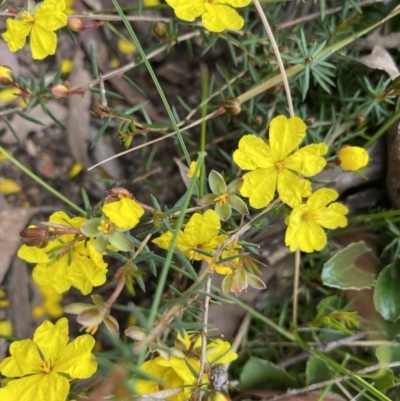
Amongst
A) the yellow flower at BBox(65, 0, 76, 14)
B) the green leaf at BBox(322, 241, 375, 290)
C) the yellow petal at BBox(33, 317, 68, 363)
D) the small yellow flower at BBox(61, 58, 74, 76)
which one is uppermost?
the yellow flower at BBox(65, 0, 76, 14)

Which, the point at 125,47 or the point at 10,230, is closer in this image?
the point at 10,230

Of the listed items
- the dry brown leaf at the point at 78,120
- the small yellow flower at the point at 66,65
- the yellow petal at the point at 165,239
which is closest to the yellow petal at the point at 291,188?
the yellow petal at the point at 165,239

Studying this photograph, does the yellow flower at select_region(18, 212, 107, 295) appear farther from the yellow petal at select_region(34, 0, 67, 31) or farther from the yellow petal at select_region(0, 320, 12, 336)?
the yellow petal at select_region(0, 320, 12, 336)

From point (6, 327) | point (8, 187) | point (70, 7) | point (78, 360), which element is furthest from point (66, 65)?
point (78, 360)

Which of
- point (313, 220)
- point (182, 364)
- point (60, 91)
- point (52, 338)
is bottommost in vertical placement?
point (182, 364)

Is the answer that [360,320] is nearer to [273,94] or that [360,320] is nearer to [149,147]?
[273,94]

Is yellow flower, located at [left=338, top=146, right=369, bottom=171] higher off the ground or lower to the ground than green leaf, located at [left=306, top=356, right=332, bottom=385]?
higher

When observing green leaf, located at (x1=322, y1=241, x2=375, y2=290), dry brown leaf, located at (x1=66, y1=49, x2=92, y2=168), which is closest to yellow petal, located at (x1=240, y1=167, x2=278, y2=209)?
green leaf, located at (x1=322, y1=241, x2=375, y2=290)

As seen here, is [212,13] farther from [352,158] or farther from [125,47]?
[125,47]
